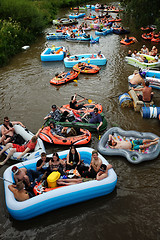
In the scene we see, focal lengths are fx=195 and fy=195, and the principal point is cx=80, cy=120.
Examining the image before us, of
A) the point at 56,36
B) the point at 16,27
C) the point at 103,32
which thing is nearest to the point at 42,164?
the point at 16,27

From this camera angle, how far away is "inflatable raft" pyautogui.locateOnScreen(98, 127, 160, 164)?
648 centimetres

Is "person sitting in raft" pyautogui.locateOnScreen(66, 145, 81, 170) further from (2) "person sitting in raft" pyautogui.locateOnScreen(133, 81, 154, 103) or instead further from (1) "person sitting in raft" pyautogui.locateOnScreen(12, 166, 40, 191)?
(2) "person sitting in raft" pyautogui.locateOnScreen(133, 81, 154, 103)

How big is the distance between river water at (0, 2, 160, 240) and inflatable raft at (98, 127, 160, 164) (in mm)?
201

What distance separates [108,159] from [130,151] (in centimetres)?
81

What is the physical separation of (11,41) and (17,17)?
4.21 meters

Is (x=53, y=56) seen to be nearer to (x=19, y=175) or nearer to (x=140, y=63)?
(x=140, y=63)

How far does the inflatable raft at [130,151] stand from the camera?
6.48 metres

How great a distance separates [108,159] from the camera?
267 inches

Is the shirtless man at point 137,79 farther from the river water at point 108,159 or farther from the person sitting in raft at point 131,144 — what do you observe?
the person sitting in raft at point 131,144

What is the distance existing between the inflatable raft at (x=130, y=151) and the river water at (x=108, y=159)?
201 millimetres

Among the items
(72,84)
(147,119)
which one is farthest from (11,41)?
(147,119)

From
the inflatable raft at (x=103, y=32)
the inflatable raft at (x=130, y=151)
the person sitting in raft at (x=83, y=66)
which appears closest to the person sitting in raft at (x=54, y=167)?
A: the inflatable raft at (x=130, y=151)

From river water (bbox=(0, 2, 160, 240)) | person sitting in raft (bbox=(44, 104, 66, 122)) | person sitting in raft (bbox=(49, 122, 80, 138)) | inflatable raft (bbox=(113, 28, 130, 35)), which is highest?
inflatable raft (bbox=(113, 28, 130, 35))

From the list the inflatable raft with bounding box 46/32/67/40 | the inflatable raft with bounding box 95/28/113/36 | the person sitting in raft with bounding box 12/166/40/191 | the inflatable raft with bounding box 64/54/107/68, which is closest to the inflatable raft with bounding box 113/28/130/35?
the inflatable raft with bounding box 95/28/113/36
